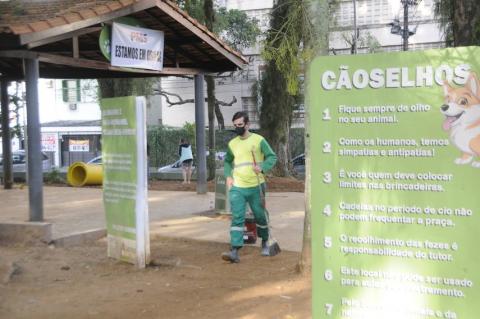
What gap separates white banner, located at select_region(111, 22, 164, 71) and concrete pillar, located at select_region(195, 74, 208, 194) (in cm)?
198

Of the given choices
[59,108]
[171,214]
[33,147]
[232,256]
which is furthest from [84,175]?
[59,108]

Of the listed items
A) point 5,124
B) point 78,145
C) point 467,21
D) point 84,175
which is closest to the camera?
point 467,21

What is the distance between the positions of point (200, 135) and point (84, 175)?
6.09m

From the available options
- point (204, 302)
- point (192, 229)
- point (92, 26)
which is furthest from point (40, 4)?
point (204, 302)

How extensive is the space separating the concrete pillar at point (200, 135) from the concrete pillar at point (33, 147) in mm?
4977

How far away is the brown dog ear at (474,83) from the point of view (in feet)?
10.3

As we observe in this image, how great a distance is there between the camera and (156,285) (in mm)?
6625

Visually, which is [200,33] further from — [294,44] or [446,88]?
[446,88]

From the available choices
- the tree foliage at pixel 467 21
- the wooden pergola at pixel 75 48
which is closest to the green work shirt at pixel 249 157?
the tree foliage at pixel 467 21

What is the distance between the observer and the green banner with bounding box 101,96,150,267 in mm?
7164

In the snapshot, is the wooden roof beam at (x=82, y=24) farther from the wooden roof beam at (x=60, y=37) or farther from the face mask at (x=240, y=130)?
the face mask at (x=240, y=130)

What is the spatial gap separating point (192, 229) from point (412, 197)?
676 cm

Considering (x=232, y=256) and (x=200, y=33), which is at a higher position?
(x=200, y=33)

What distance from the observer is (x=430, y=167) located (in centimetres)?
325
